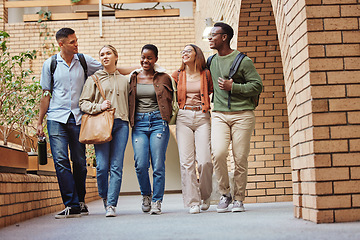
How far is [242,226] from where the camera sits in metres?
3.15

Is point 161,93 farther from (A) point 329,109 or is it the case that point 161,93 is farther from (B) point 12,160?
(A) point 329,109

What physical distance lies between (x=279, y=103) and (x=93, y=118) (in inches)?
104

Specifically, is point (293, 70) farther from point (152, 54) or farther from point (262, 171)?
point (262, 171)

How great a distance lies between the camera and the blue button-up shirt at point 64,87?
441 centimetres

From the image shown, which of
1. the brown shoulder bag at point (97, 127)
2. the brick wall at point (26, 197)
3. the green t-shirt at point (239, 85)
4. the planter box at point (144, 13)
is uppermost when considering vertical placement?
the planter box at point (144, 13)

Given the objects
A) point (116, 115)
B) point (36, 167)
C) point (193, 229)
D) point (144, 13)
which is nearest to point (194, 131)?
point (116, 115)

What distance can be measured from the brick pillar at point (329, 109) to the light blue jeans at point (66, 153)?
205 centimetres

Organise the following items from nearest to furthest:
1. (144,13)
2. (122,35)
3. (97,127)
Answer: (97,127), (122,35), (144,13)

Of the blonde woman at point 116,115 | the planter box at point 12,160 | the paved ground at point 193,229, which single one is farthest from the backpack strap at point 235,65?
the planter box at point 12,160

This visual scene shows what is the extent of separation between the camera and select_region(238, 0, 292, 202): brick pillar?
5.98 meters

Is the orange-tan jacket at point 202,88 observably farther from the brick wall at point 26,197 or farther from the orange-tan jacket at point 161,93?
the brick wall at point 26,197

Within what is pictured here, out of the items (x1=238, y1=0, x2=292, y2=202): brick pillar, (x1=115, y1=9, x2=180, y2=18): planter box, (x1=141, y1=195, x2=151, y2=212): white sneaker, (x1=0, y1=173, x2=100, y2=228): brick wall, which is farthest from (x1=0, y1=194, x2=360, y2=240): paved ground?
(x1=115, y1=9, x2=180, y2=18): planter box

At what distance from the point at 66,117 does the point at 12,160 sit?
23.0 inches

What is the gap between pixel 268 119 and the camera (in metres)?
6.10
